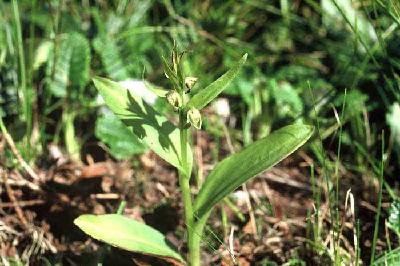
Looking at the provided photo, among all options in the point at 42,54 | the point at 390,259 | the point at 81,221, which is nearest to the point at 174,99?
the point at 81,221

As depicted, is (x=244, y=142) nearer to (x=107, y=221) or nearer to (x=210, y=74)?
(x=210, y=74)

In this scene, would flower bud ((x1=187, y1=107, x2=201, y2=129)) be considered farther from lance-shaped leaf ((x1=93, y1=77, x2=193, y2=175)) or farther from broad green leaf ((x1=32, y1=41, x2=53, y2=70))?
broad green leaf ((x1=32, y1=41, x2=53, y2=70))

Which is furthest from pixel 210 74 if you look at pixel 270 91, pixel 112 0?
pixel 112 0

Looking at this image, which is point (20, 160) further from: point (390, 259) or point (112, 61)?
point (390, 259)

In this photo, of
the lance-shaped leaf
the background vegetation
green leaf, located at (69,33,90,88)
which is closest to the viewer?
the lance-shaped leaf

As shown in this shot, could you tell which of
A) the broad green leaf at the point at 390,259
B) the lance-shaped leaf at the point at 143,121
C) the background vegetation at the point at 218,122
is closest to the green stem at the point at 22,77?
the background vegetation at the point at 218,122

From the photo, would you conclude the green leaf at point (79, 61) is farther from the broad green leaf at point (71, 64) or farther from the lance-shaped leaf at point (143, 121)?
the lance-shaped leaf at point (143, 121)

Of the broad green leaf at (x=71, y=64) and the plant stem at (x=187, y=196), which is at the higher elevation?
the broad green leaf at (x=71, y=64)

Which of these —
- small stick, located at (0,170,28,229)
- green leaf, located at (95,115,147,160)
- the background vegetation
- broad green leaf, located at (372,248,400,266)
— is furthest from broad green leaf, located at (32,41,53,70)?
broad green leaf, located at (372,248,400,266)
